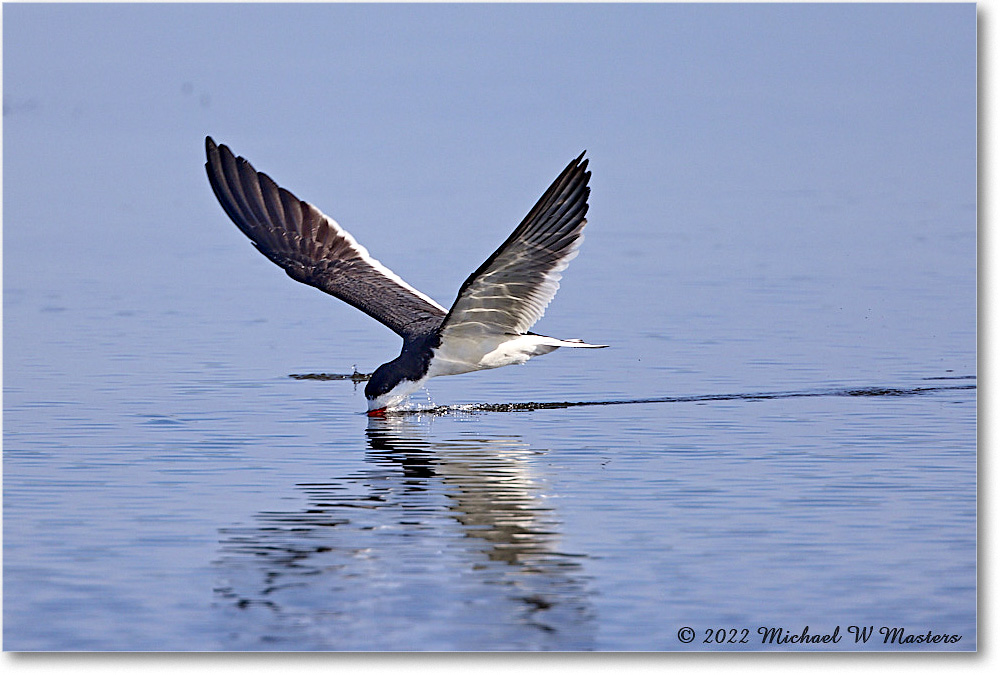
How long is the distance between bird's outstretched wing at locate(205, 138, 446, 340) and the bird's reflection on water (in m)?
2.61

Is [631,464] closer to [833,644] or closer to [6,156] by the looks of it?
[833,644]

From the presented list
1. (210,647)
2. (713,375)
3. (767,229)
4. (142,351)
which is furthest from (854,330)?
(210,647)

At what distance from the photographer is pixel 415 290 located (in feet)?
35.1

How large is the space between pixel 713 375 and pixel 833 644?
4862 mm

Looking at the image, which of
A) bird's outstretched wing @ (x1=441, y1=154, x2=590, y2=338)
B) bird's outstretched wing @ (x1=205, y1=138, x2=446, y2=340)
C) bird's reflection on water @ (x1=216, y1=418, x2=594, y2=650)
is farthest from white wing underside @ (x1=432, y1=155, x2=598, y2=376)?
bird's reflection on water @ (x1=216, y1=418, x2=594, y2=650)

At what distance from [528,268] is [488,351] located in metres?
1.06

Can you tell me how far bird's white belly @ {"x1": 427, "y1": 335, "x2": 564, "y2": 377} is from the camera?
32.0 ft

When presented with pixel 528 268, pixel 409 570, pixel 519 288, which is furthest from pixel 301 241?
pixel 409 570

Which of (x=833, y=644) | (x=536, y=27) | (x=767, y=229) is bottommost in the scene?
(x=833, y=644)

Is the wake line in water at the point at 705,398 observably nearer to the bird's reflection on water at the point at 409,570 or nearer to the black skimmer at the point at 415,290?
the black skimmer at the point at 415,290

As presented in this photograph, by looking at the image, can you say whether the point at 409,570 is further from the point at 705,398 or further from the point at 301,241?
the point at 301,241

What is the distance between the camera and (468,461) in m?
8.66

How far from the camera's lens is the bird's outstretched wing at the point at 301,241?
10.7 metres

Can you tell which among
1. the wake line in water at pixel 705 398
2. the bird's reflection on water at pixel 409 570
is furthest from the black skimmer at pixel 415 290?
the bird's reflection on water at pixel 409 570
